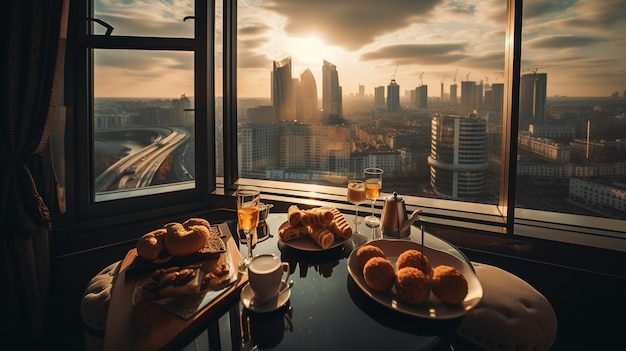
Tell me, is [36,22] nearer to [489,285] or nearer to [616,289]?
[489,285]

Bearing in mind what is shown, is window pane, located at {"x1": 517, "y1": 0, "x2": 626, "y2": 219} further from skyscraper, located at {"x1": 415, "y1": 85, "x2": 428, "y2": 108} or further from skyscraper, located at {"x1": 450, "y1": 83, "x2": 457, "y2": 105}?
skyscraper, located at {"x1": 415, "y1": 85, "x2": 428, "y2": 108}

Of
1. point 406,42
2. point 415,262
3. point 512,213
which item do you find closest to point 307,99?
point 406,42

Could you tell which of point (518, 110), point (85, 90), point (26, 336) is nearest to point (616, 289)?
point (518, 110)

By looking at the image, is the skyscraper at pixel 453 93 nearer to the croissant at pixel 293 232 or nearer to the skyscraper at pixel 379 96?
the skyscraper at pixel 379 96

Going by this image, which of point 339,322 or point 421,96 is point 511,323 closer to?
point 339,322

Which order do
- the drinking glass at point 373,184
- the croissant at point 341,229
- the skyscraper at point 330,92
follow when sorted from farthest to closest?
the skyscraper at point 330,92, the drinking glass at point 373,184, the croissant at point 341,229

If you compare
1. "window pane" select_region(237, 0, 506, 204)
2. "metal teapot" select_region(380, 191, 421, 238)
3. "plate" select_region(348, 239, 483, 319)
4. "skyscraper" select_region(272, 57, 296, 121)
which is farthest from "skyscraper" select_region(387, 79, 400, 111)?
"plate" select_region(348, 239, 483, 319)

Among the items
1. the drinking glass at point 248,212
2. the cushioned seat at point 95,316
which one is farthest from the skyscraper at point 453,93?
the cushioned seat at point 95,316
